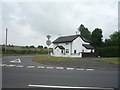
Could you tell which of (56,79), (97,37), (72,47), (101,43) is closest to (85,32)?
(97,37)

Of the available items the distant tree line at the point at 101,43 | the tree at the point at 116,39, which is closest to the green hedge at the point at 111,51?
the distant tree line at the point at 101,43

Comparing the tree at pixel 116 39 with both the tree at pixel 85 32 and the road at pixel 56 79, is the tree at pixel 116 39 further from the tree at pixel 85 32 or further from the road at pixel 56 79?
the road at pixel 56 79

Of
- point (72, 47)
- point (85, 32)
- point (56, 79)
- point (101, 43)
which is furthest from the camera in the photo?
point (85, 32)

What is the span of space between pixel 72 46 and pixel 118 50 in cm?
1389

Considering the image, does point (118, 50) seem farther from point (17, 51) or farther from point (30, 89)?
point (30, 89)

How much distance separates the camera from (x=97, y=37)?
2452 inches

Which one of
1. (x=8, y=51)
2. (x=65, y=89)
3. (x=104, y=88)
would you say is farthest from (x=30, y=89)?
(x=8, y=51)

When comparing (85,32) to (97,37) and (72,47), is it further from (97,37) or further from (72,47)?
(72,47)

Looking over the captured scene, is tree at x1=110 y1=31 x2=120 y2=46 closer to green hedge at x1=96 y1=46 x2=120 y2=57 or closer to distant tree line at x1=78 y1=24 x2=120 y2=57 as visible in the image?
distant tree line at x1=78 y1=24 x2=120 y2=57

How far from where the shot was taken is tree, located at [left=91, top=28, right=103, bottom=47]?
6178 centimetres

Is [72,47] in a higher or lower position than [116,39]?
lower

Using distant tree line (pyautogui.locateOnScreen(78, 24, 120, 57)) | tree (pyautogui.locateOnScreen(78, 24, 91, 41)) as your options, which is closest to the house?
distant tree line (pyautogui.locateOnScreen(78, 24, 120, 57))

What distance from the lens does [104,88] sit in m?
6.07

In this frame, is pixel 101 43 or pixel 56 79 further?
pixel 101 43
